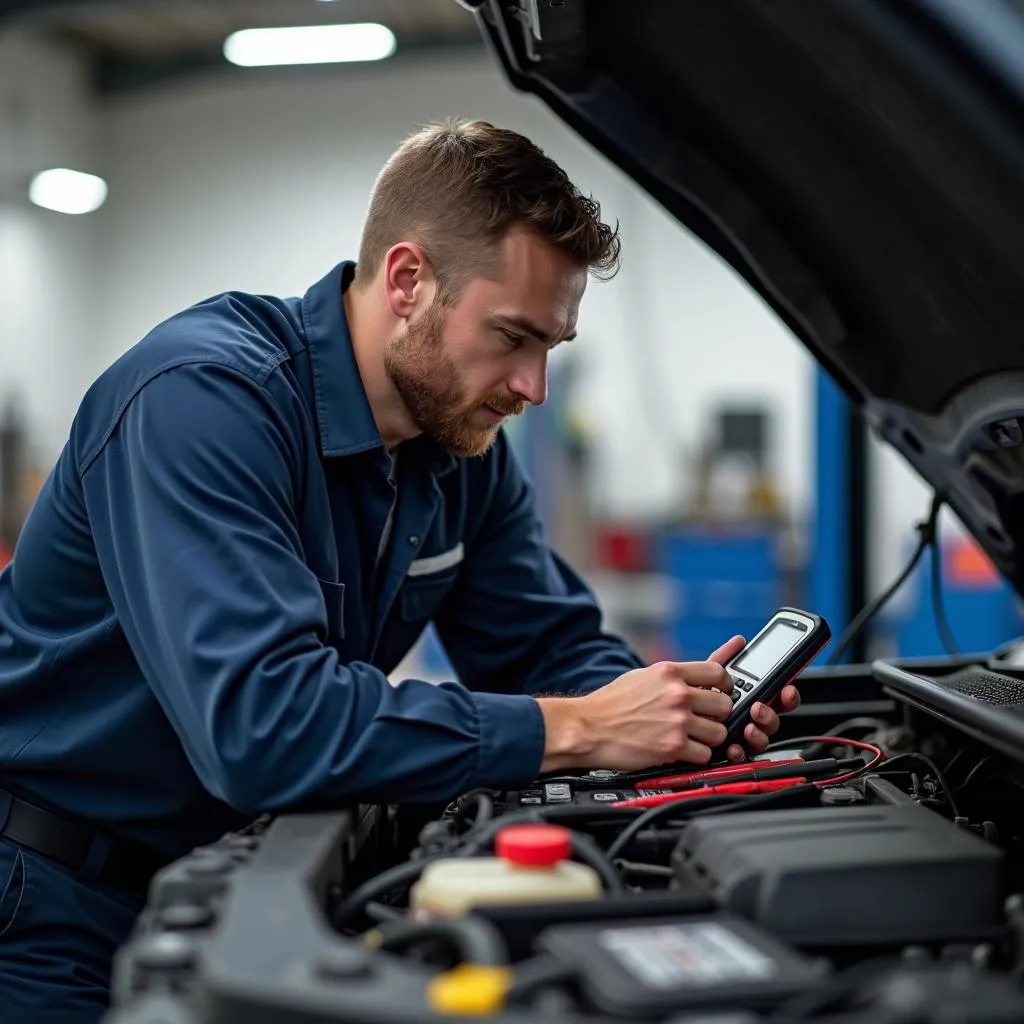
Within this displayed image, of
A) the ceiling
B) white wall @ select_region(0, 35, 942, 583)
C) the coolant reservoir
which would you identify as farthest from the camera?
white wall @ select_region(0, 35, 942, 583)

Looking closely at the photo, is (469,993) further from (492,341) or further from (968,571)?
(968,571)

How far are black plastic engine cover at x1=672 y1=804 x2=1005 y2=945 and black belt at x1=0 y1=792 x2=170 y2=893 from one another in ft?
2.05

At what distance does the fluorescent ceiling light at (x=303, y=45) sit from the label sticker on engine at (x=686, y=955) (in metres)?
5.25

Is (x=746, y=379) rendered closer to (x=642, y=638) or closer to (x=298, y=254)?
(x=642, y=638)

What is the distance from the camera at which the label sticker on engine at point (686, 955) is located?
0.62 m

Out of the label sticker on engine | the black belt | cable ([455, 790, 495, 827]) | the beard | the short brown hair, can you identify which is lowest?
the black belt

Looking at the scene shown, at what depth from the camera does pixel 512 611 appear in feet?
5.37

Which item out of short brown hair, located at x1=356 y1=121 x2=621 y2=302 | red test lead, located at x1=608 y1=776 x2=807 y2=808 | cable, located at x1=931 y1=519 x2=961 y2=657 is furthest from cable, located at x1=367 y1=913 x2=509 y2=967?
cable, located at x1=931 y1=519 x2=961 y2=657

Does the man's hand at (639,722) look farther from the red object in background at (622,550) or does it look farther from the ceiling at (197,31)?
the red object in background at (622,550)

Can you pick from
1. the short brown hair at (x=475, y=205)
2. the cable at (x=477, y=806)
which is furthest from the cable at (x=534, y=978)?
the short brown hair at (x=475, y=205)

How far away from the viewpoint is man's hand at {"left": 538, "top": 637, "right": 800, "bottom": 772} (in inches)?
43.9

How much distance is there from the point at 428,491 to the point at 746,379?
260 inches

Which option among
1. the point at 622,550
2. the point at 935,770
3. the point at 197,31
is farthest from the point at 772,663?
the point at 197,31

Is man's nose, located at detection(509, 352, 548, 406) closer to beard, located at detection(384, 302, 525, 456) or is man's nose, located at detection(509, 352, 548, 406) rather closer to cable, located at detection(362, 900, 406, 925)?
beard, located at detection(384, 302, 525, 456)
